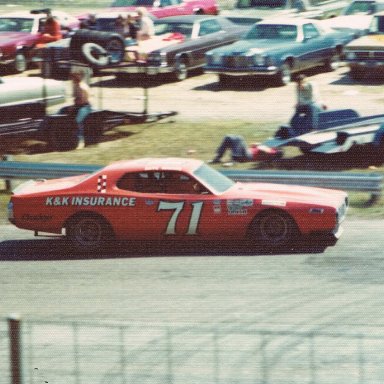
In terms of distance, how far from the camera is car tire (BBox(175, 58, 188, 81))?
872 inches

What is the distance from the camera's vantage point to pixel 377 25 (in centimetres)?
2228

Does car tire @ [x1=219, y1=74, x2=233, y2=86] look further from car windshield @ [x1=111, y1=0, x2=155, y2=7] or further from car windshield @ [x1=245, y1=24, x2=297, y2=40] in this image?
car windshield @ [x1=111, y1=0, x2=155, y2=7]

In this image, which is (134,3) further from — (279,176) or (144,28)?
(279,176)

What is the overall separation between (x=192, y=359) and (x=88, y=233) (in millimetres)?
4635

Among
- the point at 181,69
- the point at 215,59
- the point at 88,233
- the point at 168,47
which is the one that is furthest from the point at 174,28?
the point at 88,233

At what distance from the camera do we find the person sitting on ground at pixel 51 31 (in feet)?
77.8

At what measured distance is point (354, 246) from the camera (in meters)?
10.8

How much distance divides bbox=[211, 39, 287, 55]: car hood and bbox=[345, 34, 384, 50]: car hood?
1356 mm

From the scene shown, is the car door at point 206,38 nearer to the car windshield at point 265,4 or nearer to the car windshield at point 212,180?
the car windshield at point 265,4

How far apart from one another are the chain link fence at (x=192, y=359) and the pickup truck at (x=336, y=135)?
23.0ft

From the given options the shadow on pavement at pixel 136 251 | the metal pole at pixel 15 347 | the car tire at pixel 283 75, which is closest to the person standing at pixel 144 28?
the car tire at pixel 283 75

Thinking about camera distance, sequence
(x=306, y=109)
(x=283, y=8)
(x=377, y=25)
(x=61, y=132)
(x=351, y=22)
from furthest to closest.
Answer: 1. (x=283, y=8)
2. (x=351, y=22)
3. (x=377, y=25)
4. (x=61, y=132)
5. (x=306, y=109)

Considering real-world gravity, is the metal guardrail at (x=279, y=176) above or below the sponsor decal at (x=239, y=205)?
below

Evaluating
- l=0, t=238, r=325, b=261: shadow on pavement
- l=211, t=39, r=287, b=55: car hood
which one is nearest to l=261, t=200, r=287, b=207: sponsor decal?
l=0, t=238, r=325, b=261: shadow on pavement
